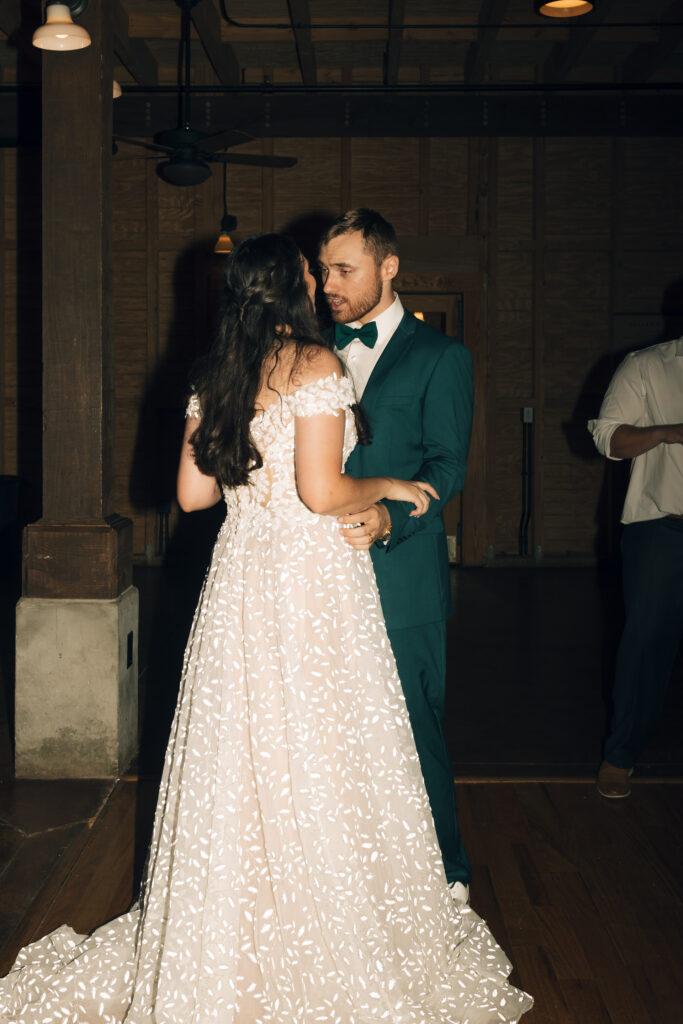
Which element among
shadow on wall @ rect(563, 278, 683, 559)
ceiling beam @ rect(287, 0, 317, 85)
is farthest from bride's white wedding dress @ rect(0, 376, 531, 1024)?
shadow on wall @ rect(563, 278, 683, 559)

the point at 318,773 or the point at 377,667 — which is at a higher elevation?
the point at 377,667

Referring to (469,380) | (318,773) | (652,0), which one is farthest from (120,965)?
(652,0)

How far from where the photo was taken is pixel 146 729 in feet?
13.0

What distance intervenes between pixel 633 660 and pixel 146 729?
194 centimetres

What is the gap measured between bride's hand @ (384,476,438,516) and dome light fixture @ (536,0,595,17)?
150 inches

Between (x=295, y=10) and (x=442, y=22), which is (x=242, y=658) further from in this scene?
(x=442, y=22)

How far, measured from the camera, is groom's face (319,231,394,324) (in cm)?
222

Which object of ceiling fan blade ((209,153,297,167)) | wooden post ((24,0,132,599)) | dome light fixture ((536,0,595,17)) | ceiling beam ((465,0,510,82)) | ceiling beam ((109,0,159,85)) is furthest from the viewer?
ceiling beam ((109,0,159,85))

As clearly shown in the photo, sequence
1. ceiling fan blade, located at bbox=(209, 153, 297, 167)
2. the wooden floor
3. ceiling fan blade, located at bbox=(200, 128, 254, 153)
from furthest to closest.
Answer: ceiling fan blade, located at bbox=(209, 153, 297, 167)
ceiling fan blade, located at bbox=(200, 128, 254, 153)
the wooden floor

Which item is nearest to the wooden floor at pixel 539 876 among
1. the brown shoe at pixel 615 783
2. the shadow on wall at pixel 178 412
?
the brown shoe at pixel 615 783

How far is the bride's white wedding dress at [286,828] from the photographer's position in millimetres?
1830

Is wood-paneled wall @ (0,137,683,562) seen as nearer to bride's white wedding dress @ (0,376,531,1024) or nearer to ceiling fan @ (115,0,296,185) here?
ceiling fan @ (115,0,296,185)

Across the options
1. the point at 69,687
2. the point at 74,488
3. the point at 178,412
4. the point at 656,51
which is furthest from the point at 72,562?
the point at 656,51

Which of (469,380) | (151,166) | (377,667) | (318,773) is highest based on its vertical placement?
(151,166)
